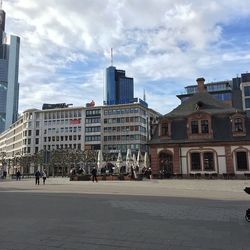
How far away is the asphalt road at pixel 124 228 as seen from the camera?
778 cm

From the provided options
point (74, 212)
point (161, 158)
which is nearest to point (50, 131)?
point (161, 158)

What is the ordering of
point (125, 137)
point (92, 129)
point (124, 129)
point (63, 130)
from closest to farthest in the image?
1. point (125, 137)
2. point (124, 129)
3. point (92, 129)
4. point (63, 130)

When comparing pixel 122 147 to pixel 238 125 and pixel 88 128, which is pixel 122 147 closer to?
pixel 88 128

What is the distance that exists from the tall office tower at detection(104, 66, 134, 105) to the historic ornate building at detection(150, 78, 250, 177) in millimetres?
132132

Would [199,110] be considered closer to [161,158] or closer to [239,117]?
[239,117]

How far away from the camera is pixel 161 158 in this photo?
158 feet

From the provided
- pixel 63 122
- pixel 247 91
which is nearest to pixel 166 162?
pixel 247 91

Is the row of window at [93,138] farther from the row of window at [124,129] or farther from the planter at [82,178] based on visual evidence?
the planter at [82,178]

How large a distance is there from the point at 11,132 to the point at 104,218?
158 m

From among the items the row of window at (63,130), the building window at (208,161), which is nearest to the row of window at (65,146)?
the row of window at (63,130)

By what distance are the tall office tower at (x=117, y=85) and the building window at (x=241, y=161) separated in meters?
137

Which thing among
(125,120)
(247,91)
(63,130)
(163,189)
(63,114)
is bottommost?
(163,189)

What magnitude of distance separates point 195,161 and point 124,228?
38395 mm

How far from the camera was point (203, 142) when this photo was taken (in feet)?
152
